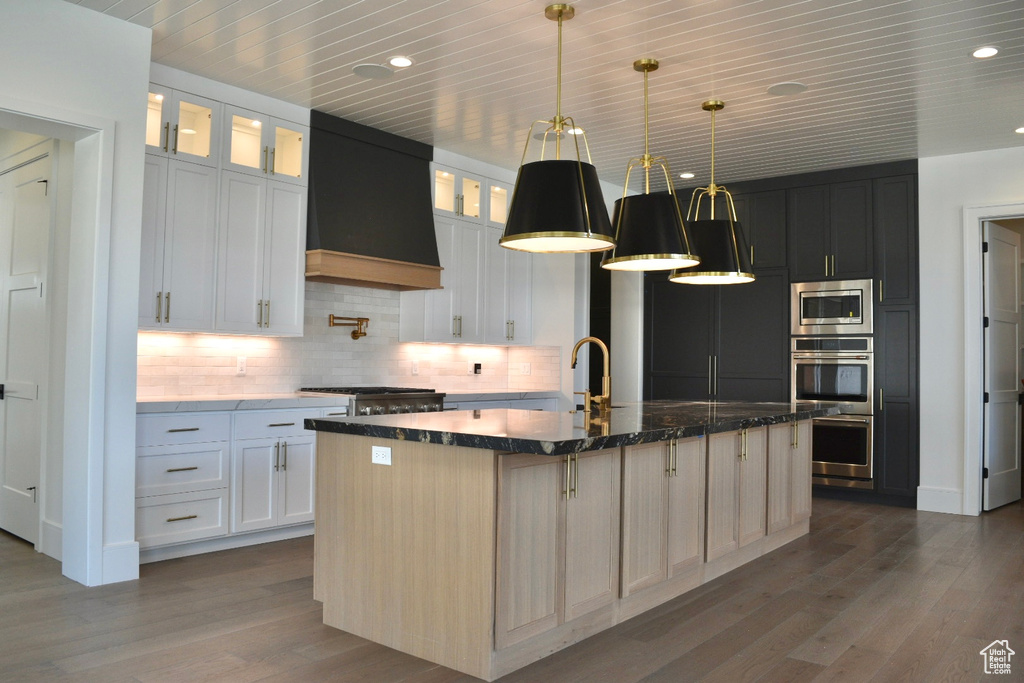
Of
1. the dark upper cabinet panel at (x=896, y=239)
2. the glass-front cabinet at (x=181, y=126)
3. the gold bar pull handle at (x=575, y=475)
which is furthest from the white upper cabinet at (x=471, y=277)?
the gold bar pull handle at (x=575, y=475)

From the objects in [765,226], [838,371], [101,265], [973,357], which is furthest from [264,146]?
[973,357]

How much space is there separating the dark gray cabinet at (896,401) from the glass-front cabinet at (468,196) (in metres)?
3.36

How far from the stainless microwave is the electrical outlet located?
16.3 ft

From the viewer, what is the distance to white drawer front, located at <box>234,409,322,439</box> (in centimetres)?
475

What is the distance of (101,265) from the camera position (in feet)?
13.1

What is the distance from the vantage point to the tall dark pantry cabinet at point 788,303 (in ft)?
21.3

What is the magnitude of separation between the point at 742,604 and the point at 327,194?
3735 mm

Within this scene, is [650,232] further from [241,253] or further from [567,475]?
[241,253]

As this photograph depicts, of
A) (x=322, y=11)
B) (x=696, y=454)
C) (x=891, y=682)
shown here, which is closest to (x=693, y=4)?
(x=322, y=11)

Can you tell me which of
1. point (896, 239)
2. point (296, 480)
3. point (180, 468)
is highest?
point (896, 239)

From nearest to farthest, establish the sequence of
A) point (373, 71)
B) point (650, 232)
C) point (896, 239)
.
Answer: point (650, 232), point (373, 71), point (896, 239)

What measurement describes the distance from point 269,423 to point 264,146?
1.84 metres

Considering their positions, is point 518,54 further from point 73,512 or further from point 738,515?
point 73,512

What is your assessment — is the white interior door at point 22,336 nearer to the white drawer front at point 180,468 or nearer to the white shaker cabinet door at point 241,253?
the white drawer front at point 180,468
